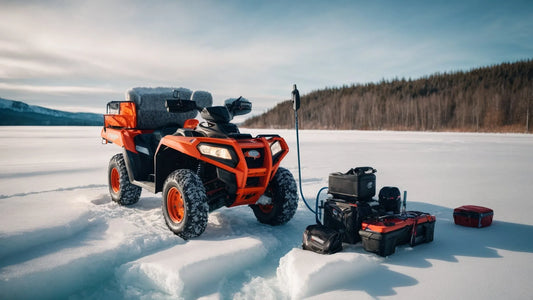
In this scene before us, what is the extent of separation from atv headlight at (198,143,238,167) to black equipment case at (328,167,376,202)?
3.62 feet

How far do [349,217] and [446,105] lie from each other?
5586 centimetres

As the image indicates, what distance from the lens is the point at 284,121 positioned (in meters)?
86.3

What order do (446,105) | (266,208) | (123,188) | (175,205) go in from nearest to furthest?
(175,205)
(266,208)
(123,188)
(446,105)

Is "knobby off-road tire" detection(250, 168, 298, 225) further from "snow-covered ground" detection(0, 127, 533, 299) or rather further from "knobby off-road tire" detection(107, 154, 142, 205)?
"knobby off-road tire" detection(107, 154, 142, 205)

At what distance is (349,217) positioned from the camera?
2.98 meters

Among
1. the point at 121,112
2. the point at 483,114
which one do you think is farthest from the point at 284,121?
the point at 121,112

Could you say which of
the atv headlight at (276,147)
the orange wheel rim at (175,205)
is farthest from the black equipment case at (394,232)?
the orange wheel rim at (175,205)

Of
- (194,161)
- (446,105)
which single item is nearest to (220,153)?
(194,161)

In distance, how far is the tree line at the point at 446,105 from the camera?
43.0m

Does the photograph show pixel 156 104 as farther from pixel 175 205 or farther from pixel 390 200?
Answer: pixel 390 200

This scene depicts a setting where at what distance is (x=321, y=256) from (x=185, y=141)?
1.73 meters

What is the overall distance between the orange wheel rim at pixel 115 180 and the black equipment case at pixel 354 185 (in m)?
3.43

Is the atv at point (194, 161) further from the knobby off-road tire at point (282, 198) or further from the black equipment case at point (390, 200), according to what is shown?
the black equipment case at point (390, 200)

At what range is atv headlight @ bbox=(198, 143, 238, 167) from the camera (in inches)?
118
